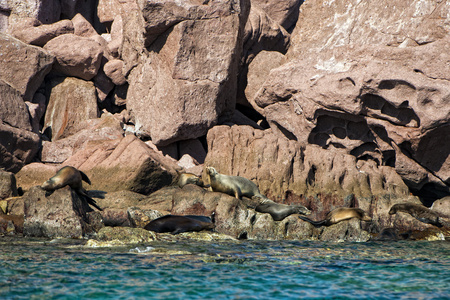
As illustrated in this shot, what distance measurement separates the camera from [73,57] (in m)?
21.0

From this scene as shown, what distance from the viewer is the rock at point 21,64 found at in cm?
1950

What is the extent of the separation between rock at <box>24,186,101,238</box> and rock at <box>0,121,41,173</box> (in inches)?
258

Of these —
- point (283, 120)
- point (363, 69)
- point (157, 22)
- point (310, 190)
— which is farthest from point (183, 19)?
point (310, 190)

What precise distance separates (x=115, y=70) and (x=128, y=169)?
8208mm

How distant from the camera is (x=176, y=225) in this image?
34.0 feet

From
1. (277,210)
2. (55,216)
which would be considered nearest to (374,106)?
(277,210)

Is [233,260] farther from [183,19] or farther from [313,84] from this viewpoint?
[183,19]

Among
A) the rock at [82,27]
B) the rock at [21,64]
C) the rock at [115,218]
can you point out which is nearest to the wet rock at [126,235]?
the rock at [115,218]

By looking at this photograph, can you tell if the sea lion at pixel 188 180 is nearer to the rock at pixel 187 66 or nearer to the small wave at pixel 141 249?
the rock at pixel 187 66

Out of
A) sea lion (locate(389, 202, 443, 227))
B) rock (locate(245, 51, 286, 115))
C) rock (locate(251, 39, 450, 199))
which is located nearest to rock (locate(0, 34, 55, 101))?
rock (locate(245, 51, 286, 115))

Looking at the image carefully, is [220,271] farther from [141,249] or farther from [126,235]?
[126,235]

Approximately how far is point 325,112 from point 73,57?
10634 mm

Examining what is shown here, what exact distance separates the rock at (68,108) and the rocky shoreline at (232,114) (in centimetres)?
6

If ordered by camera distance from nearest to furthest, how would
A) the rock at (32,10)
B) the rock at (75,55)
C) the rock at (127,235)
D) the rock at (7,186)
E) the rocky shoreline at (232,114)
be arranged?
1. the rock at (127,235)
2. the rocky shoreline at (232,114)
3. the rock at (7,186)
4. the rock at (75,55)
5. the rock at (32,10)
